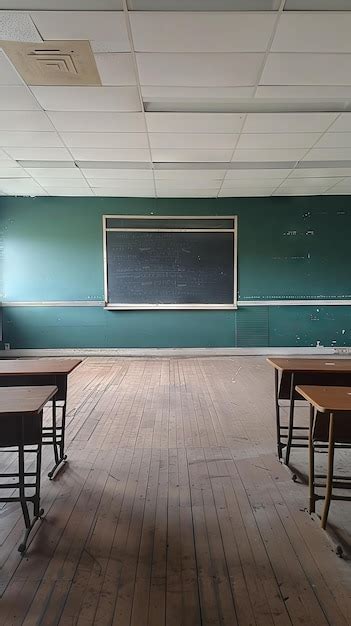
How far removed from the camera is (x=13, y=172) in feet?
19.3

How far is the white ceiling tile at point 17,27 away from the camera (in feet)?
8.37

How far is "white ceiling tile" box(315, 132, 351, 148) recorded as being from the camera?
179 inches

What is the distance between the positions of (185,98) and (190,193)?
3.41m

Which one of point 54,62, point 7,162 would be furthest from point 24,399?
point 7,162

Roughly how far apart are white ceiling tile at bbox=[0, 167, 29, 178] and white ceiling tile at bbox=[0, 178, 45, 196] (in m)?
0.16

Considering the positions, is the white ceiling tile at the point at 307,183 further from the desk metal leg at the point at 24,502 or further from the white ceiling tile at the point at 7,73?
the desk metal leg at the point at 24,502

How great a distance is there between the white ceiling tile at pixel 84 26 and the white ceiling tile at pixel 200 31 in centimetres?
10

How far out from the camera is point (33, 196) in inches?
289

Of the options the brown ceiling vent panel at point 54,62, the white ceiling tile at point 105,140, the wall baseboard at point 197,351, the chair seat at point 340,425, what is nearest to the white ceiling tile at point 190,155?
the white ceiling tile at point 105,140

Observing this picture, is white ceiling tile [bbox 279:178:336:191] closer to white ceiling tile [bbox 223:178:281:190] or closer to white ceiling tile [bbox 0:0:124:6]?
white ceiling tile [bbox 223:178:281:190]

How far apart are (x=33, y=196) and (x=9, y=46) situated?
4.69m

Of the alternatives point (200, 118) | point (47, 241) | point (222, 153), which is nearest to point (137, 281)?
point (47, 241)

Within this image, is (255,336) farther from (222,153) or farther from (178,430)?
(178,430)

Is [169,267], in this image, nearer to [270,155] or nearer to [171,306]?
[171,306]
